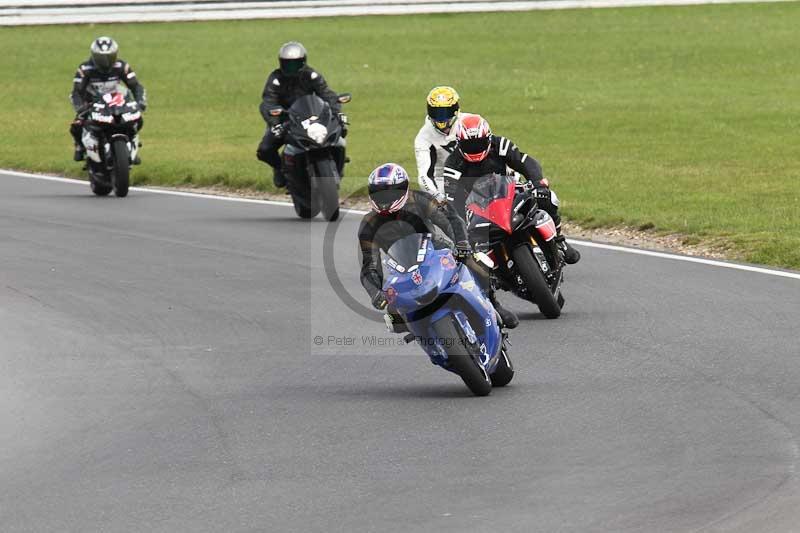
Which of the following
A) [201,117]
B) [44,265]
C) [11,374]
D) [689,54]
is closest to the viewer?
[11,374]

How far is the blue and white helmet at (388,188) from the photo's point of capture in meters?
10.1

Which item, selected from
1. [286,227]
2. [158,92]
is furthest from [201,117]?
[286,227]

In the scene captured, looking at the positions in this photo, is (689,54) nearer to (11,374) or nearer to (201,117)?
(201,117)

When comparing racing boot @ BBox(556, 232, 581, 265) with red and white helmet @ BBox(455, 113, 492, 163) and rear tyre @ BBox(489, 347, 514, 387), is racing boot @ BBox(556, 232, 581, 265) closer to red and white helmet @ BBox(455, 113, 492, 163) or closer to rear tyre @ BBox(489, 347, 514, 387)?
red and white helmet @ BBox(455, 113, 492, 163)

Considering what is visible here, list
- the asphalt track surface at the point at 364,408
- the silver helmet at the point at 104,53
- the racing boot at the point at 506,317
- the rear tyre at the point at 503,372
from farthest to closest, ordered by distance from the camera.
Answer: the silver helmet at the point at 104,53 < the racing boot at the point at 506,317 < the rear tyre at the point at 503,372 < the asphalt track surface at the point at 364,408

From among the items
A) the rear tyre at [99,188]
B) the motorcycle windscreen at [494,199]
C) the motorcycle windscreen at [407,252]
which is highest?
the motorcycle windscreen at [407,252]

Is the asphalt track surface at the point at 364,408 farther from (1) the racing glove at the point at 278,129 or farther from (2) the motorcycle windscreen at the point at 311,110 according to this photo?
(1) the racing glove at the point at 278,129

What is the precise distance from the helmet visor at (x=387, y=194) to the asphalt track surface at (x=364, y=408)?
1.13 meters

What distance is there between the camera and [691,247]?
16484 millimetres

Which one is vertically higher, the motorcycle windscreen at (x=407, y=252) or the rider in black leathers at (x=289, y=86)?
the motorcycle windscreen at (x=407, y=252)

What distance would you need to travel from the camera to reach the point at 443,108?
14609mm

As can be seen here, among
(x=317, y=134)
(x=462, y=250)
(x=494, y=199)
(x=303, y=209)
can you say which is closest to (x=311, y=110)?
(x=317, y=134)

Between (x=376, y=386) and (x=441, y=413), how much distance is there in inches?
39.5

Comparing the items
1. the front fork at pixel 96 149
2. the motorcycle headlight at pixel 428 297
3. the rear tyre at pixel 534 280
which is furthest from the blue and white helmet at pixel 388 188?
the front fork at pixel 96 149
